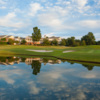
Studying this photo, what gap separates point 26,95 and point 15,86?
1590 millimetres

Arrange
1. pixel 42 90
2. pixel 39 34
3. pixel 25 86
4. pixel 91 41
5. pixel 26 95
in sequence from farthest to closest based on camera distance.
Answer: pixel 91 41, pixel 39 34, pixel 25 86, pixel 42 90, pixel 26 95

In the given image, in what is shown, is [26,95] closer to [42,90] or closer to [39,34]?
[42,90]

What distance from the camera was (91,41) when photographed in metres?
104

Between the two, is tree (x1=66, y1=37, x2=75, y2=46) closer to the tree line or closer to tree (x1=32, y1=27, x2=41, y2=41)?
the tree line

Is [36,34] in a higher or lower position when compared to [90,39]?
higher

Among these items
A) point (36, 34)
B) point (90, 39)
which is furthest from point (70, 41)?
point (36, 34)

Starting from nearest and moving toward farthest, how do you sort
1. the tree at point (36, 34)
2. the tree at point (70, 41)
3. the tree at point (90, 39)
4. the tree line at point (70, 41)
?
the tree at point (36, 34)
the tree line at point (70, 41)
the tree at point (90, 39)
the tree at point (70, 41)

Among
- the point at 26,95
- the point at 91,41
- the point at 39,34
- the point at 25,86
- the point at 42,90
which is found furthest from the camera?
the point at 91,41

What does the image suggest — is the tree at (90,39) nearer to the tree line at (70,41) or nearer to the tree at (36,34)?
the tree line at (70,41)

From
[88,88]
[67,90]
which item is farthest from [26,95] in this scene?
[88,88]

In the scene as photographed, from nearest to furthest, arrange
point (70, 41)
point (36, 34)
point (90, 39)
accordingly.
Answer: point (36, 34) < point (90, 39) < point (70, 41)

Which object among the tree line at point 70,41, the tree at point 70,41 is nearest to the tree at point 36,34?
the tree line at point 70,41

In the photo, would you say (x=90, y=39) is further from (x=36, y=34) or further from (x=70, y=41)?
(x=36, y=34)

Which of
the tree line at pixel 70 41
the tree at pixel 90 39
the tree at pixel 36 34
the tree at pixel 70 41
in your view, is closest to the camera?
the tree at pixel 36 34
